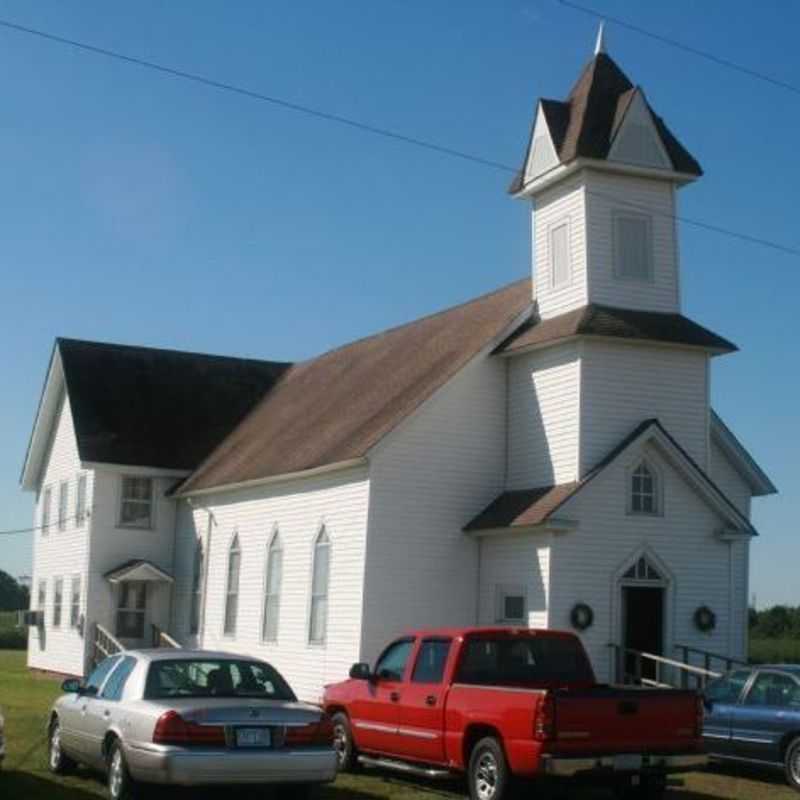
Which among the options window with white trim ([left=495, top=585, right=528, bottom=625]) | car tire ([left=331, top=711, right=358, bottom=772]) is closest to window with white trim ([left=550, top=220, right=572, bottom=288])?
window with white trim ([left=495, top=585, right=528, bottom=625])

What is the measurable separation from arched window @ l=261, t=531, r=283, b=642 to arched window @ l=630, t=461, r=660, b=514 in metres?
8.87

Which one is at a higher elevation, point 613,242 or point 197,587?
point 613,242

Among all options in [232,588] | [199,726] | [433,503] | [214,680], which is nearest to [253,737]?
[199,726]

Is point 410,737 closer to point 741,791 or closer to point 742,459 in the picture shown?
point 741,791

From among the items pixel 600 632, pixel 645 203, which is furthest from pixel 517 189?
pixel 600 632

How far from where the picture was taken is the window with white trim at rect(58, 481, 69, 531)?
42312mm

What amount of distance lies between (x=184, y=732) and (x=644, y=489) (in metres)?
15.3

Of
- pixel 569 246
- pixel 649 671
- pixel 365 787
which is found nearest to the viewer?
pixel 365 787

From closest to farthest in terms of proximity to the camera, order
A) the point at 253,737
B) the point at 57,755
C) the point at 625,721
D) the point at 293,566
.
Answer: the point at 253,737
the point at 625,721
the point at 57,755
the point at 293,566

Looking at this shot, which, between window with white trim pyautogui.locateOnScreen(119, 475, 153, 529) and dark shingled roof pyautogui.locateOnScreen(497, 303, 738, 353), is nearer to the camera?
dark shingled roof pyautogui.locateOnScreen(497, 303, 738, 353)

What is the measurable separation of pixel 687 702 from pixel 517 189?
1730 cm

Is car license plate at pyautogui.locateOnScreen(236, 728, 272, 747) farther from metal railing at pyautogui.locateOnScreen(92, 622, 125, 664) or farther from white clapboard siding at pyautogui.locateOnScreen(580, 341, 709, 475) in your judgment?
metal railing at pyautogui.locateOnScreen(92, 622, 125, 664)

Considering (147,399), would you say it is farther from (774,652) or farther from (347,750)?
(347,750)

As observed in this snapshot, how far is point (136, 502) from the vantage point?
39.8 m
